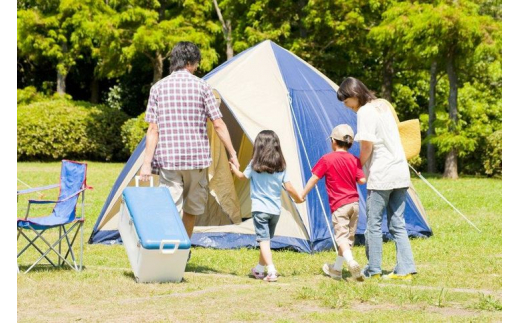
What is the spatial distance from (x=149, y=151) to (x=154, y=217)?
1.85ft

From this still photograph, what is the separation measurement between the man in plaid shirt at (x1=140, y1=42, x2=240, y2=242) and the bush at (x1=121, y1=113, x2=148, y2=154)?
557 inches

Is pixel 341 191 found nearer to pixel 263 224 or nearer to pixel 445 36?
pixel 263 224

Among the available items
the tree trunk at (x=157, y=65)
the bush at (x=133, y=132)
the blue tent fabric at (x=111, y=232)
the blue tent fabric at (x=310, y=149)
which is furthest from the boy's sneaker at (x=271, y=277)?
the tree trunk at (x=157, y=65)

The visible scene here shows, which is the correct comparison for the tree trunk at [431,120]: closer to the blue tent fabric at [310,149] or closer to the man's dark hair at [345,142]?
the blue tent fabric at [310,149]

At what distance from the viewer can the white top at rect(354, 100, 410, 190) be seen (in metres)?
5.95

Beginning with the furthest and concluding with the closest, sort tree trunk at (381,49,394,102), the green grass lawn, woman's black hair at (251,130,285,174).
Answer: tree trunk at (381,49,394,102), woman's black hair at (251,130,285,174), the green grass lawn

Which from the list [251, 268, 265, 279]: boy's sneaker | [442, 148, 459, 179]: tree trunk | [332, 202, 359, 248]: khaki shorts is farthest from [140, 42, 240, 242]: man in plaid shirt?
[442, 148, 459, 179]: tree trunk

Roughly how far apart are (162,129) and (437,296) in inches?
93.1

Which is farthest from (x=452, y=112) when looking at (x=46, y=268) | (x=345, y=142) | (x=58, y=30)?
(x=46, y=268)

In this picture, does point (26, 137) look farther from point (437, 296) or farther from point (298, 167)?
point (437, 296)

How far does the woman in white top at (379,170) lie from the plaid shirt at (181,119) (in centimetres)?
107

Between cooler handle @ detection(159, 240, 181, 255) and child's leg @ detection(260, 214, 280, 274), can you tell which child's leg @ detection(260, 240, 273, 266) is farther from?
cooler handle @ detection(159, 240, 181, 255)

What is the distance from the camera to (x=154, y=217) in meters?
5.91

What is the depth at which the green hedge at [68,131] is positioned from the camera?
68.6 ft
